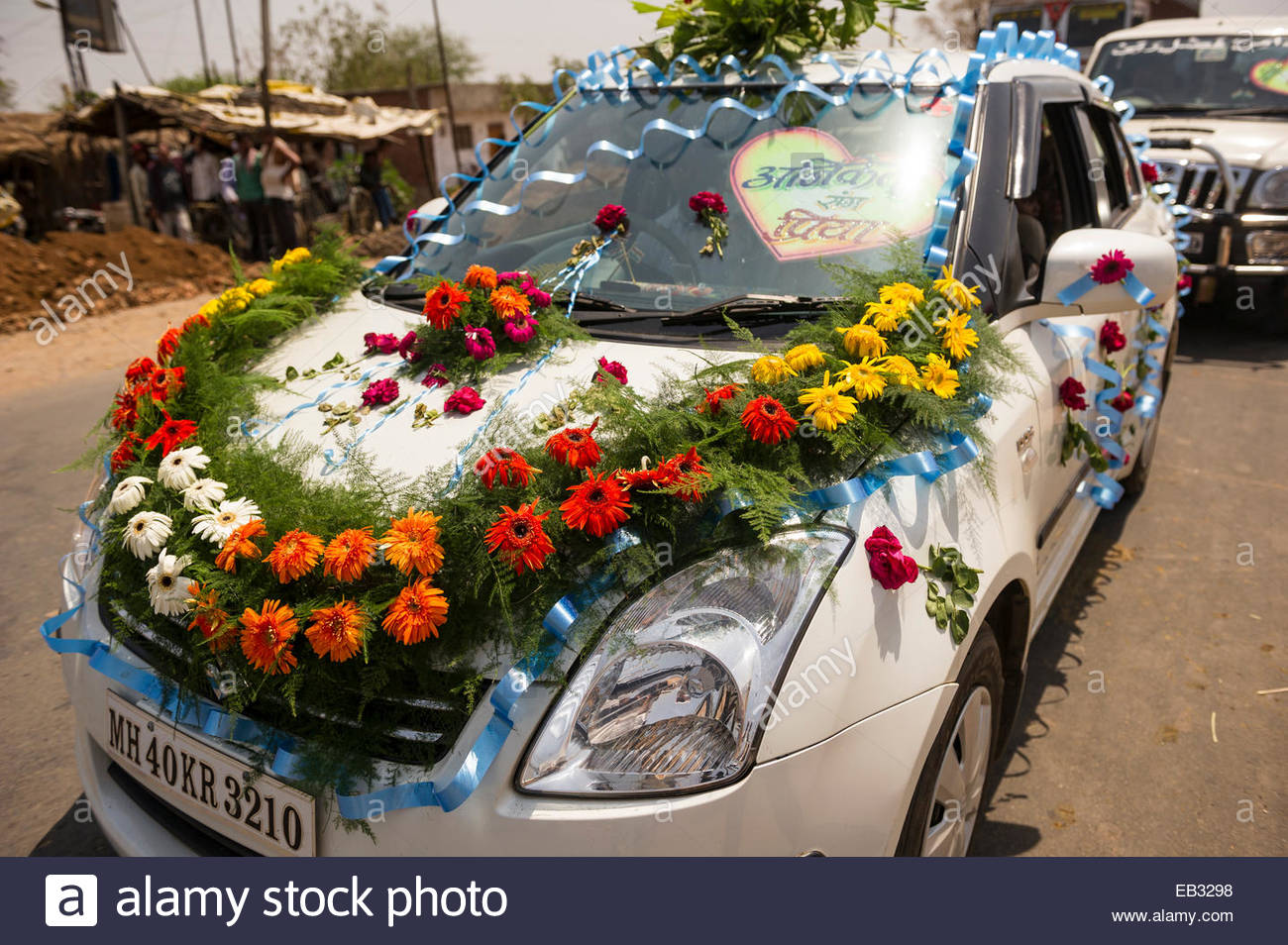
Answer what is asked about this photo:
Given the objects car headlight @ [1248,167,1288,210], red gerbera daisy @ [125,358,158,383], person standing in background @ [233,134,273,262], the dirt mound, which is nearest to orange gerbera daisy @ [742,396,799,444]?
red gerbera daisy @ [125,358,158,383]

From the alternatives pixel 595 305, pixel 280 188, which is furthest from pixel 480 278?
pixel 280 188


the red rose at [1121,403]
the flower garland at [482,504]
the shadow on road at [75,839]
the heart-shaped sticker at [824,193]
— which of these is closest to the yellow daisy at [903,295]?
the flower garland at [482,504]

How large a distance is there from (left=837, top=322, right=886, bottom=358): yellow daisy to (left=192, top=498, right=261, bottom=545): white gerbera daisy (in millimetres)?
1416

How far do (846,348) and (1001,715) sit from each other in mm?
1065

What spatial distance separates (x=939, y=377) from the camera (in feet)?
7.39

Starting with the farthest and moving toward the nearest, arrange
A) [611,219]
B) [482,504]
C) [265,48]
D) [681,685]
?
1. [265,48]
2. [611,219]
3. [482,504]
4. [681,685]

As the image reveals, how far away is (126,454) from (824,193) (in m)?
2.10

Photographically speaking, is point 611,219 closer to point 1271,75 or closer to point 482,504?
point 482,504

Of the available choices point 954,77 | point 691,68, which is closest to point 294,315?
point 691,68

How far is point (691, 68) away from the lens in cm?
346

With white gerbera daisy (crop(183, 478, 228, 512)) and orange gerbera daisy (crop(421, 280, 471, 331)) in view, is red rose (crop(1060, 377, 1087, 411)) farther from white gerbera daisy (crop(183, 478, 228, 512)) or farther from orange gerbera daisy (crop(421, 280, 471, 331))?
white gerbera daisy (crop(183, 478, 228, 512))

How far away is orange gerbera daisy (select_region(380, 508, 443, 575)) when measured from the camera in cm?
186
